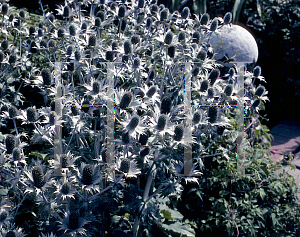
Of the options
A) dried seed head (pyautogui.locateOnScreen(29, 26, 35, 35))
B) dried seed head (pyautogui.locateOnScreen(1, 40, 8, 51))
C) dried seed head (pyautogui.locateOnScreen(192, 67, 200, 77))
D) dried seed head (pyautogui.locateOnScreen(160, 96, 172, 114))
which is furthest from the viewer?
dried seed head (pyautogui.locateOnScreen(29, 26, 35, 35))

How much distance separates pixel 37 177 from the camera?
1897 mm

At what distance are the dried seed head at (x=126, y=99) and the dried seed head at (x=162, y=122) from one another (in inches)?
11.0

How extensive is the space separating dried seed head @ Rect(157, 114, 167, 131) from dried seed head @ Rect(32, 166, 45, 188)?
824 millimetres

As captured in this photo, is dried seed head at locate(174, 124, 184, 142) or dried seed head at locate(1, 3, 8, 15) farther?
dried seed head at locate(1, 3, 8, 15)

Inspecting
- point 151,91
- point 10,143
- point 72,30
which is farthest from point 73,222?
point 72,30

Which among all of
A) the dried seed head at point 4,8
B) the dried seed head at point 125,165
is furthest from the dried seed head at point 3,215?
the dried seed head at point 4,8

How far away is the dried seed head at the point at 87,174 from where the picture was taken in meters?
1.96

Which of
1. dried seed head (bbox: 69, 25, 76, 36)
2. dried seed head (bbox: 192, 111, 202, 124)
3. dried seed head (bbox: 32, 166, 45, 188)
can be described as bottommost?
dried seed head (bbox: 32, 166, 45, 188)

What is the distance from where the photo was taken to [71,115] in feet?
7.66

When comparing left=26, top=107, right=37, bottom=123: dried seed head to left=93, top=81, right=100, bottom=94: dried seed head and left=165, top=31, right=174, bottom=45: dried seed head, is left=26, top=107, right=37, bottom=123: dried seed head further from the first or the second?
left=165, top=31, right=174, bottom=45: dried seed head

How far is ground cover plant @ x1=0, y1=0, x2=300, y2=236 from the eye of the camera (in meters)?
2.07

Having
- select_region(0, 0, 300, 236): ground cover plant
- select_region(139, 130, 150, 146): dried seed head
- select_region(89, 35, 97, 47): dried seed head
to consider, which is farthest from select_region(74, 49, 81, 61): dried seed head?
select_region(139, 130, 150, 146): dried seed head

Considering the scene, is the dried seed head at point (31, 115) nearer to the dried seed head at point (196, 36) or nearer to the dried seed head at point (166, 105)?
the dried seed head at point (166, 105)

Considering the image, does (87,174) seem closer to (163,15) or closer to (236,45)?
(163,15)
